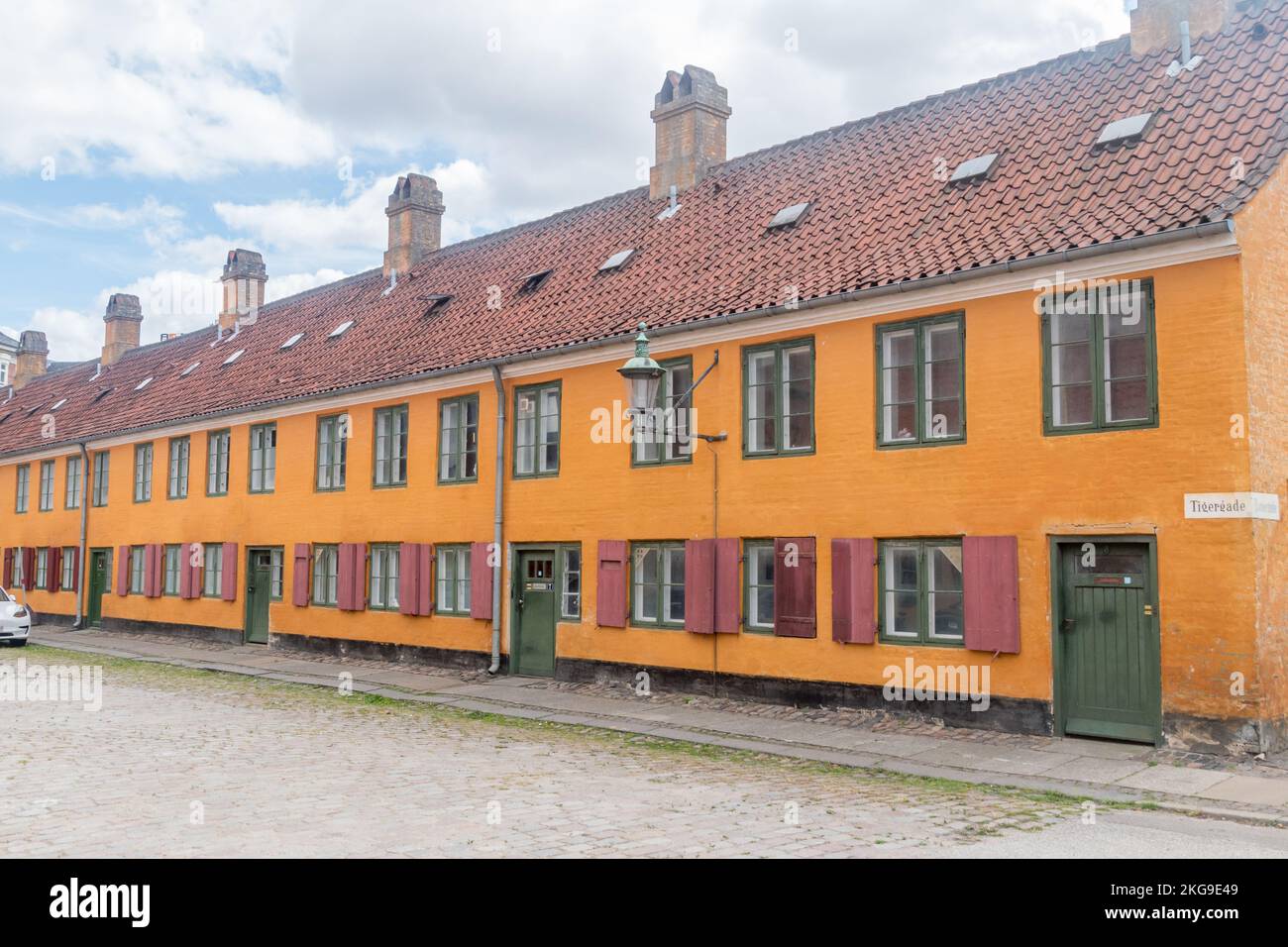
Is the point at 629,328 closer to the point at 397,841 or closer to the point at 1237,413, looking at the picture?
the point at 1237,413

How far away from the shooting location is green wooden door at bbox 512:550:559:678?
17938 mm

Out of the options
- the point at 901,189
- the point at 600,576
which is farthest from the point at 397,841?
the point at 901,189

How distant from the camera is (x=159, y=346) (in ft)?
115

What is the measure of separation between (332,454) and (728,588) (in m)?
10.4

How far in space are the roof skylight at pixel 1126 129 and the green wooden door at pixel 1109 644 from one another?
15.5 feet

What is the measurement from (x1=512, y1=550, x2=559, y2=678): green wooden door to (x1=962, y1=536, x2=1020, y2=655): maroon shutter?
23.3 ft

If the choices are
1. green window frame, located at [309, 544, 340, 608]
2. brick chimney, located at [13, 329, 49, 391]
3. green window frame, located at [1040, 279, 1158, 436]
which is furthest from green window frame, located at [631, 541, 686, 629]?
brick chimney, located at [13, 329, 49, 391]

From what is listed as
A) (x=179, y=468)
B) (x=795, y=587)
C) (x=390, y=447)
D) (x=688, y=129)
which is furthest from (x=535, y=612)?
(x=179, y=468)

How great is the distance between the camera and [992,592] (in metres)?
12.4

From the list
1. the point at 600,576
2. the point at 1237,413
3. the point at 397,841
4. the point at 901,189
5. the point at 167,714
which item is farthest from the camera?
the point at 600,576

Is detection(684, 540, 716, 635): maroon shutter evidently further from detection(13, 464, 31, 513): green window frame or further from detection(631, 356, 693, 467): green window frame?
detection(13, 464, 31, 513): green window frame

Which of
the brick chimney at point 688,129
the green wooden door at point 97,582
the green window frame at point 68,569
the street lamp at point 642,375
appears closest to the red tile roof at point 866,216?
the brick chimney at point 688,129

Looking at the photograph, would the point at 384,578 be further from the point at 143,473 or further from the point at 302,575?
the point at 143,473

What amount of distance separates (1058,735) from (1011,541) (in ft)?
6.67
